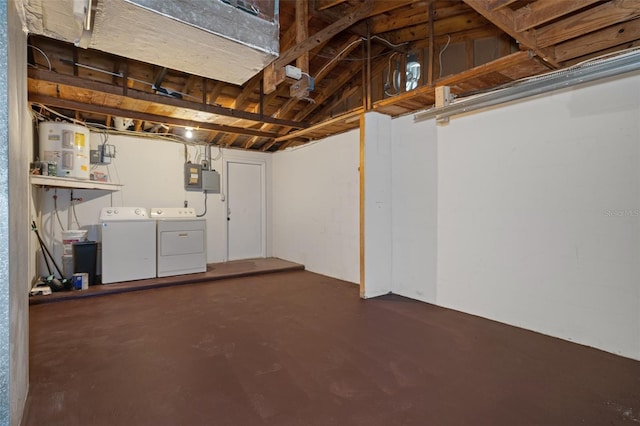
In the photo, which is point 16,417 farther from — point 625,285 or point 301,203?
point 301,203

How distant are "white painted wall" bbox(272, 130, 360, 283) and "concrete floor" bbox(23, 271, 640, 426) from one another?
5.30 ft

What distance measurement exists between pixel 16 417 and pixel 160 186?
449 cm

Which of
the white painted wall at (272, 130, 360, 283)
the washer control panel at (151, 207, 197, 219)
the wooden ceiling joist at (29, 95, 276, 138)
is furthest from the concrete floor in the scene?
the wooden ceiling joist at (29, 95, 276, 138)

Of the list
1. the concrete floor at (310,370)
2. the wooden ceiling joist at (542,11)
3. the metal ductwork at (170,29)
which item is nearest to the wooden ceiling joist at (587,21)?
the wooden ceiling joist at (542,11)

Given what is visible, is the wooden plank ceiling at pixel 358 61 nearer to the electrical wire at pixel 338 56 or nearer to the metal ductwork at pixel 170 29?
the electrical wire at pixel 338 56

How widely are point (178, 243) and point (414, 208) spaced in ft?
12.0

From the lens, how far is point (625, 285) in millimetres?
2521

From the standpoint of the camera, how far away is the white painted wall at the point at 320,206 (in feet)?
16.3

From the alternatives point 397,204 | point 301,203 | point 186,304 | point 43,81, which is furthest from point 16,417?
point 301,203

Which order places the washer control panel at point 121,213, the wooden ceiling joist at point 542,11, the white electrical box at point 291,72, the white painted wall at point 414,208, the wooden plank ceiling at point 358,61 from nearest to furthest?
the wooden ceiling joist at point 542,11 < the wooden plank ceiling at point 358,61 < the white electrical box at point 291,72 < the white painted wall at point 414,208 < the washer control panel at point 121,213

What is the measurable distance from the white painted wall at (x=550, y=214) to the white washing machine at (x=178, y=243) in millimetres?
3781

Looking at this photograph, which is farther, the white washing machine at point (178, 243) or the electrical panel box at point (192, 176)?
the electrical panel box at point (192, 176)

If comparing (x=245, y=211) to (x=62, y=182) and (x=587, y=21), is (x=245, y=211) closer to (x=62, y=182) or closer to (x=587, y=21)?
(x=62, y=182)

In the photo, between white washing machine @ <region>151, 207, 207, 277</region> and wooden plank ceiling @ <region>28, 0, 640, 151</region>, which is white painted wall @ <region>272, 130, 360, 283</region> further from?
white washing machine @ <region>151, 207, 207, 277</region>
